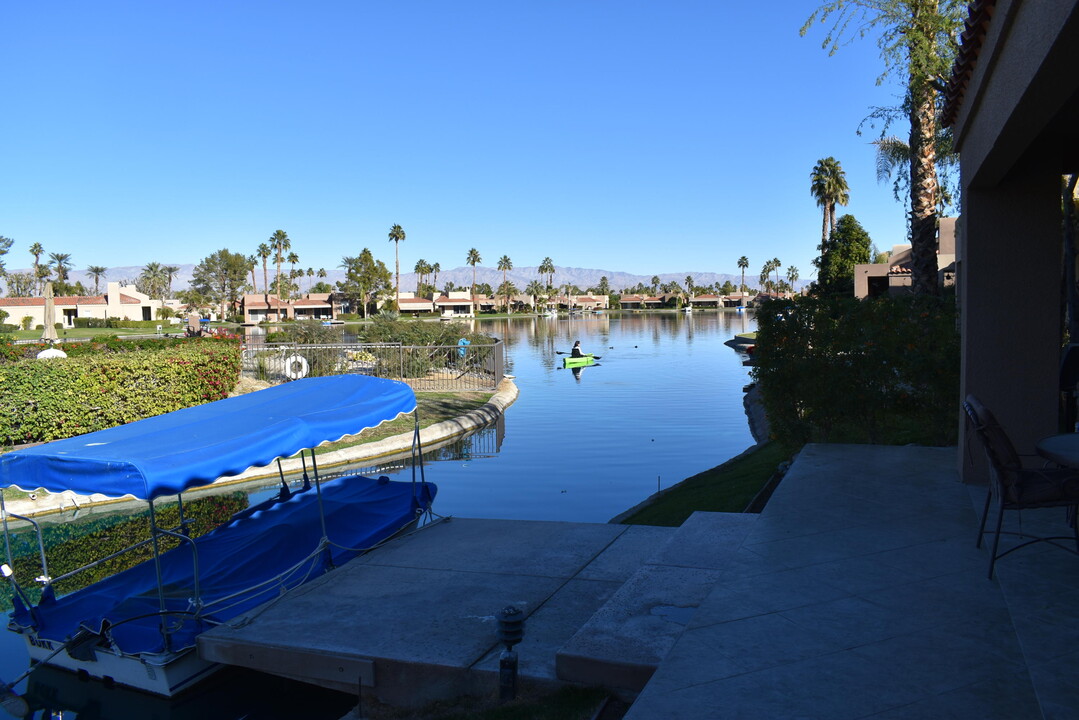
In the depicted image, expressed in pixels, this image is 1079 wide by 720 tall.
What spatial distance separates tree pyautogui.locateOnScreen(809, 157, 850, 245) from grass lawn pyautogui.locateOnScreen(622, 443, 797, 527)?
56.7 m

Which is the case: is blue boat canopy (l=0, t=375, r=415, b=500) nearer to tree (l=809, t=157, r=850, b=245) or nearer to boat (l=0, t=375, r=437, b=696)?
boat (l=0, t=375, r=437, b=696)

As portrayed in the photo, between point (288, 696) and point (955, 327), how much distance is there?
9060mm

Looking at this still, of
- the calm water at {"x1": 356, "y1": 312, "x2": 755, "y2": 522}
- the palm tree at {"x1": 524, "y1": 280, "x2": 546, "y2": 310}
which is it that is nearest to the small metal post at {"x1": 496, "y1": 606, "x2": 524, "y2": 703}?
the calm water at {"x1": 356, "y1": 312, "x2": 755, "y2": 522}

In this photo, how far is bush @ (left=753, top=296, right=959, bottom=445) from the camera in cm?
1045

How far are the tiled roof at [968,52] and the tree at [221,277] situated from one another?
151 m

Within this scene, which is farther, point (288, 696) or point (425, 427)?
point (425, 427)

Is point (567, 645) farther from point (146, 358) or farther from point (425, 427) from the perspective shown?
point (146, 358)

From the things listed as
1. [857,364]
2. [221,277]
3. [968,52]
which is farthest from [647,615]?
[221,277]

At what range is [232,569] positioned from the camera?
26.1 ft

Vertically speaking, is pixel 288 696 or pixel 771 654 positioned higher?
pixel 771 654

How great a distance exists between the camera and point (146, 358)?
18.4 metres

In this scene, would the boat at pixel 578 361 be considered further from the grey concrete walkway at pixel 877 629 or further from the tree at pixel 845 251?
the grey concrete walkway at pixel 877 629

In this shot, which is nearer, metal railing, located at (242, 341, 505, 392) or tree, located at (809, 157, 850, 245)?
metal railing, located at (242, 341, 505, 392)

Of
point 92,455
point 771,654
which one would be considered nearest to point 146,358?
point 92,455
